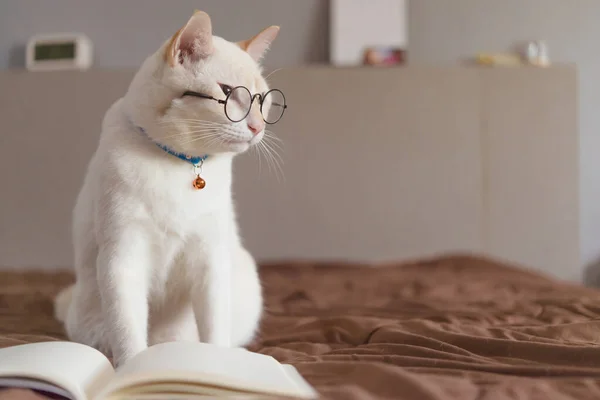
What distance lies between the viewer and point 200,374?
1.87 feet

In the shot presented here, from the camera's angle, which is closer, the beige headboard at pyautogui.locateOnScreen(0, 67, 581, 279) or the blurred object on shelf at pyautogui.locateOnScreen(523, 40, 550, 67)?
the beige headboard at pyautogui.locateOnScreen(0, 67, 581, 279)

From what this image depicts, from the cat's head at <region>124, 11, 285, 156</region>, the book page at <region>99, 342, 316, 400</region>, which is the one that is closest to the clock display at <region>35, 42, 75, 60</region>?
the cat's head at <region>124, 11, 285, 156</region>

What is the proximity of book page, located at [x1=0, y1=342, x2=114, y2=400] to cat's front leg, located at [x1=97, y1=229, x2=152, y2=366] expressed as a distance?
0.26 feet

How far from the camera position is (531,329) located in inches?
36.8

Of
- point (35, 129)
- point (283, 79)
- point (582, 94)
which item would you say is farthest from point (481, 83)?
point (35, 129)

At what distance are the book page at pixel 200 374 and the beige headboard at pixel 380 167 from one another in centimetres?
166

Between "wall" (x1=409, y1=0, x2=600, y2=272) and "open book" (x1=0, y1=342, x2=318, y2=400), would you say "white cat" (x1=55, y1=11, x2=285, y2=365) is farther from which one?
"wall" (x1=409, y1=0, x2=600, y2=272)

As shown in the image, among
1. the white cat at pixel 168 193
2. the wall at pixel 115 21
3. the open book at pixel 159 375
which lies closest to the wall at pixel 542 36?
the wall at pixel 115 21

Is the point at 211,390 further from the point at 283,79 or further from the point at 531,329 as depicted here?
the point at 283,79

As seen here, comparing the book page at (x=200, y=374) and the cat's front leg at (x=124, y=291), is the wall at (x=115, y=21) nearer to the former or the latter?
the cat's front leg at (x=124, y=291)

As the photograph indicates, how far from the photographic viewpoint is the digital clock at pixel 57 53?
231 cm

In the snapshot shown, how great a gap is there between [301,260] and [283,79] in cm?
82

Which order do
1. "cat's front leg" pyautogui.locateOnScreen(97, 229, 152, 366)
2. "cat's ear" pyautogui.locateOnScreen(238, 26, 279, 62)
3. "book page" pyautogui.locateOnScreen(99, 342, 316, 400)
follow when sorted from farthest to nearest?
"cat's ear" pyautogui.locateOnScreen(238, 26, 279, 62) → "cat's front leg" pyautogui.locateOnScreen(97, 229, 152, 366) → "book page" pyautogui.locateOnScreen(99, 342, 316, 400)

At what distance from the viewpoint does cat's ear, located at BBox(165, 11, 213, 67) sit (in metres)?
0.80
